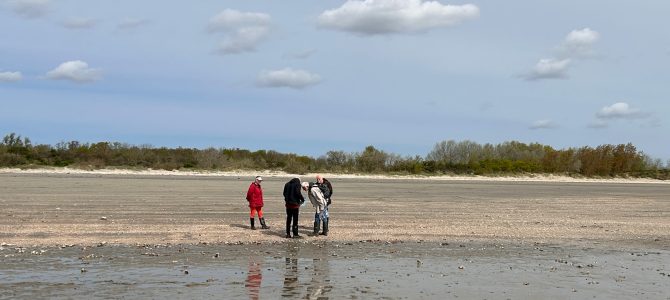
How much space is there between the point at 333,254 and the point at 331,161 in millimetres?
72273

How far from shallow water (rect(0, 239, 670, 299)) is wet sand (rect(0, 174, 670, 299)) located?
24 mm

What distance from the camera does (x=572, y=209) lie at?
106 feet

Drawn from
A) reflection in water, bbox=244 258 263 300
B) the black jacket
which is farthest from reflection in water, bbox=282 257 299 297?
the black jacket

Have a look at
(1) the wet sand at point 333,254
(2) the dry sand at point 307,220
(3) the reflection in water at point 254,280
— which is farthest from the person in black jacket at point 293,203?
(3) the reflection in water at point 254,280

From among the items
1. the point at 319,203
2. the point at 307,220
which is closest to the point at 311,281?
the point at 319,203

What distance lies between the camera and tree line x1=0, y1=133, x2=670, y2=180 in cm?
8075

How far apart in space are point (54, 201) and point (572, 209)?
22186mm

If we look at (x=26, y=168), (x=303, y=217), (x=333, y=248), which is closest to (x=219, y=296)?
(x=333, y=248)

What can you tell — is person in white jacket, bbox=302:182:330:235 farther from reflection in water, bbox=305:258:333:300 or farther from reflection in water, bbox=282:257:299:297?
reflection in water, bbox=305:258:333:300

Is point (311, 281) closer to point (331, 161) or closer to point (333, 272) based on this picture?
point (333, 272)

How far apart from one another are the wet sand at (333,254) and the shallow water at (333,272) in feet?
0.08

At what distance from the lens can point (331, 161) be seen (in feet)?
292

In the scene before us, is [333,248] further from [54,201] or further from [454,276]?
[54,201]

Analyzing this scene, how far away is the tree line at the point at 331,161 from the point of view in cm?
8075
